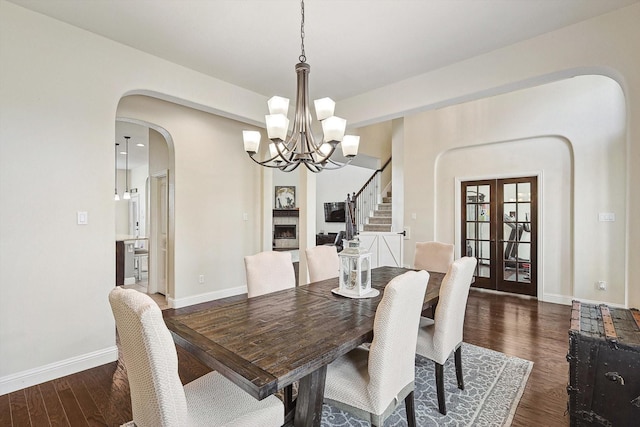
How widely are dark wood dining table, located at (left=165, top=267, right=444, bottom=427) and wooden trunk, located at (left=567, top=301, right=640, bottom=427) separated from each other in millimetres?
838

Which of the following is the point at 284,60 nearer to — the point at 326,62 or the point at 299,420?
the point at 326,62

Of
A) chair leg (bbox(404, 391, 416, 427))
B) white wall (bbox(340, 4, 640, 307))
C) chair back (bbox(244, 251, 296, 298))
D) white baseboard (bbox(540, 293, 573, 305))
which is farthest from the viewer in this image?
white baseboard (bbox(540, 293, 573, 305))

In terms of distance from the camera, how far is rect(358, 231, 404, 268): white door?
219 inches

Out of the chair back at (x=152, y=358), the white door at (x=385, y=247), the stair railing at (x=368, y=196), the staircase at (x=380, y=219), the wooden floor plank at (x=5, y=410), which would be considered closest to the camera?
the chair back at (x=152, y=358)

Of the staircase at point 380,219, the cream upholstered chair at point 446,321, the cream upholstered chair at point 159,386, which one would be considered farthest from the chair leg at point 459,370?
the staircase at point 380,219

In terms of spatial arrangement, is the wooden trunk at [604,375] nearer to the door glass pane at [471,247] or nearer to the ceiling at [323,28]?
the ceiling at [323,28]

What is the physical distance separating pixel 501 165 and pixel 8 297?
5985 mm

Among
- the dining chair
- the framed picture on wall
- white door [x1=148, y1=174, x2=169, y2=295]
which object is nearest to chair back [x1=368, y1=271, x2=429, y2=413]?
the dining chair

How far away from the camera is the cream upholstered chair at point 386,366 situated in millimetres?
1430

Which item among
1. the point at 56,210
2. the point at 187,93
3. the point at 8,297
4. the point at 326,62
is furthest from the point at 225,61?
the point at 8,297

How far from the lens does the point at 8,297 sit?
225 centimetres

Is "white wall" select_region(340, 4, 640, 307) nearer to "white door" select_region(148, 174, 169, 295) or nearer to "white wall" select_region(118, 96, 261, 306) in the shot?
"white wall" select_region(118, 96, 261, 306)

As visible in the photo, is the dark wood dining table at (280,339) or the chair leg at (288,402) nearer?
the dark wood dining table at (280,339)

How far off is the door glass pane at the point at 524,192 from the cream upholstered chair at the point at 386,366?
412 centimetres
